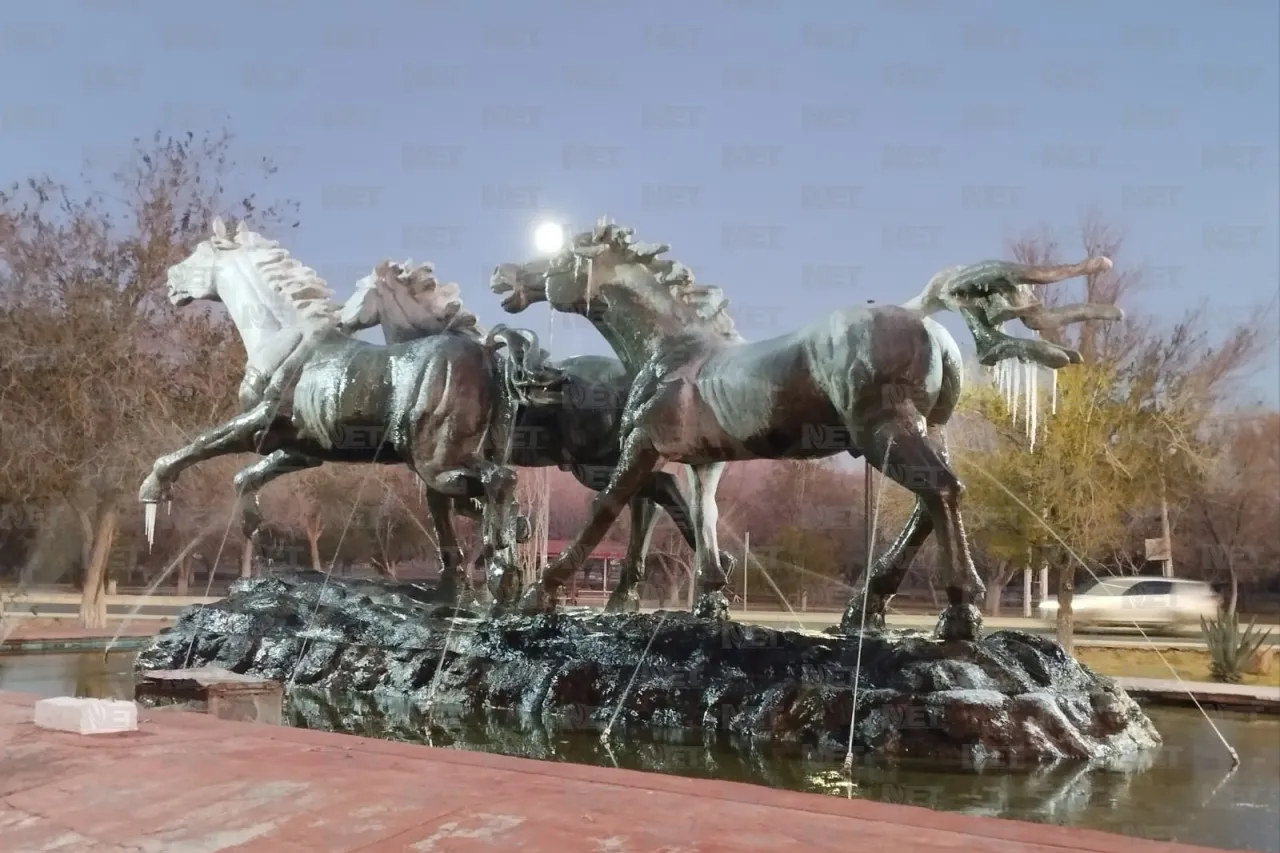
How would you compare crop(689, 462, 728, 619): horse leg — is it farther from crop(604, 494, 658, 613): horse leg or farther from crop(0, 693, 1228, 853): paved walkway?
crop(0, 693, 1228, 853): paved walkway

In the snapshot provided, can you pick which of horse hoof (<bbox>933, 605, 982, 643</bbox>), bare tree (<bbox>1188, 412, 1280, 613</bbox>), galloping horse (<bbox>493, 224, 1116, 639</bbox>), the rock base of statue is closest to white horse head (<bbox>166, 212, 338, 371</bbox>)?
galloping horse (<bbox>493, 224, 1116, 639</bbox>)

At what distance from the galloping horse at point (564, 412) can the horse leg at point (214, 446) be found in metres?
1.11

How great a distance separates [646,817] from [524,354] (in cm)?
511

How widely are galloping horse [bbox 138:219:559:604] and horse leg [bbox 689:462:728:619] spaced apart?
140 cm

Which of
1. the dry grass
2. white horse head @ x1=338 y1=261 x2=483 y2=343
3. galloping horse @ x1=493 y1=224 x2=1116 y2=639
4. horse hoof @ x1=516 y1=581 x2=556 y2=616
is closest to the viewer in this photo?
galloping horse @ x1=493 y1=224 x2=1116 y2=639

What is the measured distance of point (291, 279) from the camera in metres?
9.20

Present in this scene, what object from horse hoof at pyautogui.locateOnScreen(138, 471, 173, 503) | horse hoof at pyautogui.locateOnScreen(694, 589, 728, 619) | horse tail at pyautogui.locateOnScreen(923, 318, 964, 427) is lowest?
horse hoof at pyautogui.locateOnScreen(694, 589, 728, 619)

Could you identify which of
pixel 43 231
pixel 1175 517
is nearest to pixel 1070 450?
pixel 1175 517

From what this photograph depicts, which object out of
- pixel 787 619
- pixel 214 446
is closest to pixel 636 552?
pixel 214 446

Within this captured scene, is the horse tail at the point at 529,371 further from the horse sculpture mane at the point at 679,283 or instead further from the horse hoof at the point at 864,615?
the horse hoof at the point at 864,615

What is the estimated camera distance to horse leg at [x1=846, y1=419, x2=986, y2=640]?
18.7 feet

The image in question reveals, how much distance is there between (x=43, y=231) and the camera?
1833cm

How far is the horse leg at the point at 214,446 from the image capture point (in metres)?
8.30

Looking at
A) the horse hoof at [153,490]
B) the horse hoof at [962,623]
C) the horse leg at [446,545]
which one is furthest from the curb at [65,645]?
the horse hoof at [962,623]
